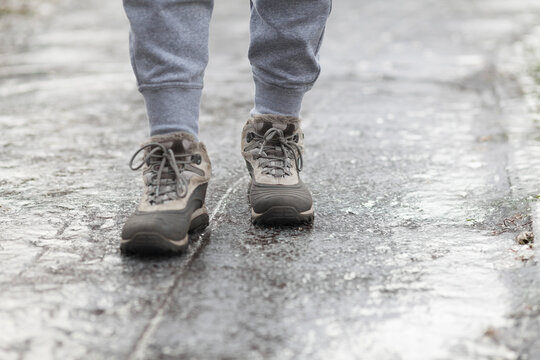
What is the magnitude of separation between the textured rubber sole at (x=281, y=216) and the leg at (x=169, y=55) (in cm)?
34

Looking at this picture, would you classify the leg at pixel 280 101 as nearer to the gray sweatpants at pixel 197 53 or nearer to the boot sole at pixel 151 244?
the gray sweatpants at pixel 197 53

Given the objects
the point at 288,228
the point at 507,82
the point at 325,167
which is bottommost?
the point at 507,82

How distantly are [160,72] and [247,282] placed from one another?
69cm

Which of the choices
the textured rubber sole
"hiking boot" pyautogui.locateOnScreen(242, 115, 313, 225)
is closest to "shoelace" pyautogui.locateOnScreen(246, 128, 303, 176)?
"hiking boot" pyautogui.locateOnScreen(242, 115, 313, 225)

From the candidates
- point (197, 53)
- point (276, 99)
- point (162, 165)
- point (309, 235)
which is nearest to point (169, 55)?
point (197, 53)

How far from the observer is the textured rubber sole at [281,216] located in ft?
6.95

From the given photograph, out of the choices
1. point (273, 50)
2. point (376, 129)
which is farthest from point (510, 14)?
point (273, 50)

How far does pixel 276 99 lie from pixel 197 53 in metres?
0.36

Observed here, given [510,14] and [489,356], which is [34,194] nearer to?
[489,356]

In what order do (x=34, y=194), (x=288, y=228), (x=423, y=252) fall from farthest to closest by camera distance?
(x=34, y=194), (x=288, y=228), (x=423, y=252)

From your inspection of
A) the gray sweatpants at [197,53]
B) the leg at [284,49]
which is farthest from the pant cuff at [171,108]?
the leg at [284,49]

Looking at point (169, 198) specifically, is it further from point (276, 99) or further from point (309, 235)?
point (276, 99)

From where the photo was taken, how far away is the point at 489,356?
1.43 m

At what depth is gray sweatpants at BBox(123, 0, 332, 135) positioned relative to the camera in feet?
6.54
